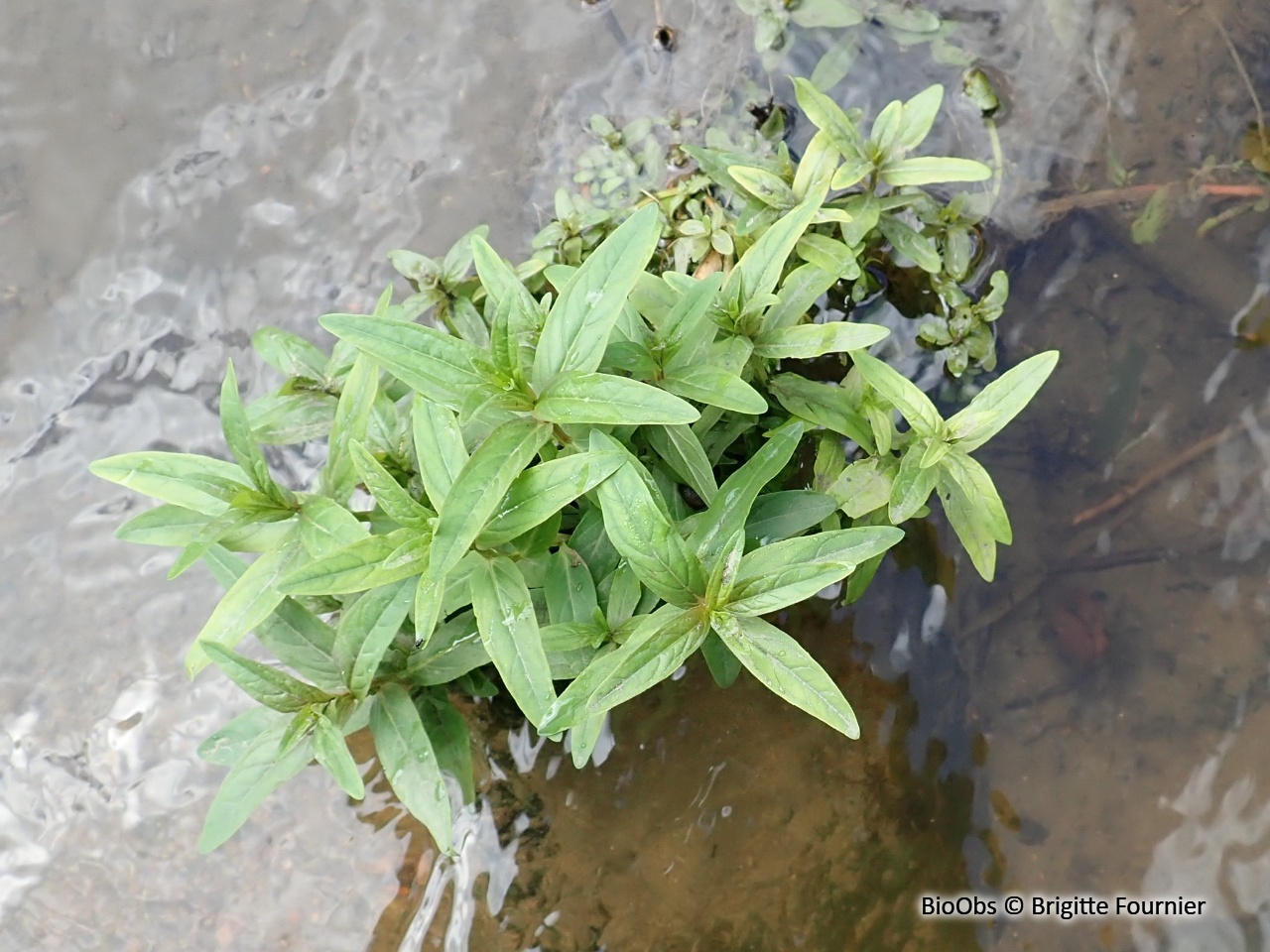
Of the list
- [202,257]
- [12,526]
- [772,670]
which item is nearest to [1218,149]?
[772,670]

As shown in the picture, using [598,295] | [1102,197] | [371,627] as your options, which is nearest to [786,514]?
[598,295]

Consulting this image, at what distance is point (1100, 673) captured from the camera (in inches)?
122

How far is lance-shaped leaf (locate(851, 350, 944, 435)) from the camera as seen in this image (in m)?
2.33

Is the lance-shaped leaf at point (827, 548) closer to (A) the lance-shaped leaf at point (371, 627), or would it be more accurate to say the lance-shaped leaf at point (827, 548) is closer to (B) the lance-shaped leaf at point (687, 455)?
(B) the lance-shaped leaf at point (687, 455)

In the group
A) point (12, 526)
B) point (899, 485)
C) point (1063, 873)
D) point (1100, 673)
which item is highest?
point (12, 526)

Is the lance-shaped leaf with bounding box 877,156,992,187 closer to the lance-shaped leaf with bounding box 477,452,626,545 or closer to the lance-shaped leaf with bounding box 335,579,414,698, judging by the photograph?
the lance-shaped leaf with bounding box 477,452,626,545

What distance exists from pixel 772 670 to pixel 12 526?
3.15m

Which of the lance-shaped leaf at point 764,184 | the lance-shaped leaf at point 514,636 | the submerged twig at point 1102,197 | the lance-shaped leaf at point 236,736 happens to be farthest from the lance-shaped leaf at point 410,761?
the submerged twig at point 1102,197

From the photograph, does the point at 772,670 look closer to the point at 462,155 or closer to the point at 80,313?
the point at 462,155

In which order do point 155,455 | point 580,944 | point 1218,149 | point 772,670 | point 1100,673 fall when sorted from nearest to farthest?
point 772,670
point 155,455
point 580,944
point 1100,673
point 1218,149

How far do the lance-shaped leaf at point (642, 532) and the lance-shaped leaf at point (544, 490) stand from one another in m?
0.05

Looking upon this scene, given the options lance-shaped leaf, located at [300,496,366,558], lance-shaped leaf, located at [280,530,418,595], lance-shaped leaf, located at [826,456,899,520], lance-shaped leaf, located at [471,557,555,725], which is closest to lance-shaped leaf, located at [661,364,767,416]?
lance-shaped leaf, located at [826,456,899,520]

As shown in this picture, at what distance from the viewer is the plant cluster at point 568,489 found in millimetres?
1857

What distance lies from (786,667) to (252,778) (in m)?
1.24
